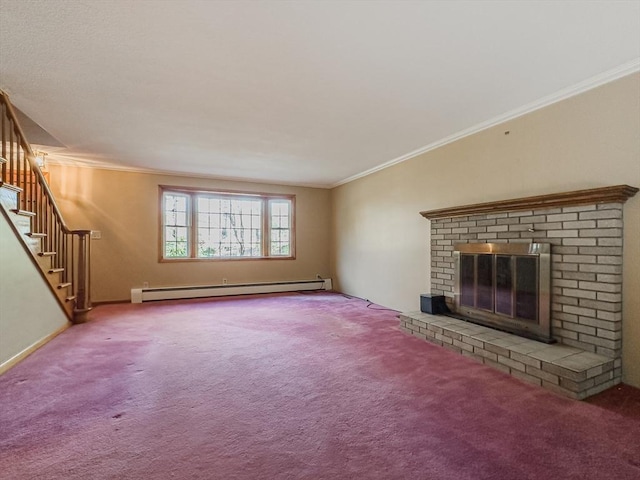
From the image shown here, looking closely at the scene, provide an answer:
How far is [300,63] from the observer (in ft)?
7.65

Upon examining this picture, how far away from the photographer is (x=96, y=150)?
4.54m

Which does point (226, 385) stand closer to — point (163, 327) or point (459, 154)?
point (163, 327)

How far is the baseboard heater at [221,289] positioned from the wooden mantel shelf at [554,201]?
374 centimetres

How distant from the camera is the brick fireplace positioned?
233 cm

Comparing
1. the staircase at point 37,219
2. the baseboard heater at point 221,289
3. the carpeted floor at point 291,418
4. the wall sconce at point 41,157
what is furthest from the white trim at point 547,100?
the wall sconce at point 41,157

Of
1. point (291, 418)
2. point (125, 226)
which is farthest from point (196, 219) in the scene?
point (291, 418)

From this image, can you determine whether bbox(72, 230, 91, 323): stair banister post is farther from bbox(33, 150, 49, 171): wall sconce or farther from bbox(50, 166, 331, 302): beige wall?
bbox(33, 150, 49, 171): wall sconce

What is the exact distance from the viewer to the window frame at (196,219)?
19.5ft

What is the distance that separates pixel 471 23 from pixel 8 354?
14.3 ft

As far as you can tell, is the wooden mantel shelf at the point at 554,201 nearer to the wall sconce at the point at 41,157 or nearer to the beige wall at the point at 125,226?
the beige wall at the point at 125,226

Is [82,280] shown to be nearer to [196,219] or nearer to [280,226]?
[196,219]

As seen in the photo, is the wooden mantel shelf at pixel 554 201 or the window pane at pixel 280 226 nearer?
the wooden mantel shelf at pixel 554 201

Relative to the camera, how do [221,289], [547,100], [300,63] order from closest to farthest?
1. [300,63]
2. [547,100]
3. [221,289]

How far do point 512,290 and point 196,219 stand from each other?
5.40 m
